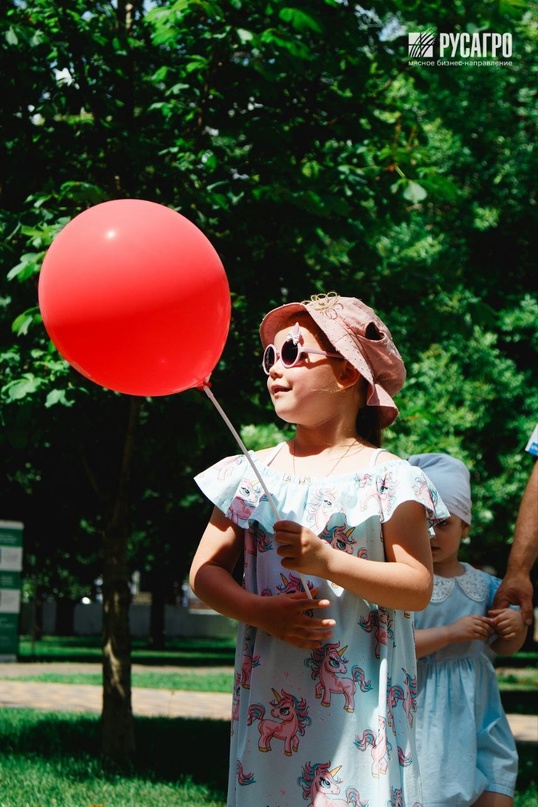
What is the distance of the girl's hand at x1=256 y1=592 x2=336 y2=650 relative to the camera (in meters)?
2.39

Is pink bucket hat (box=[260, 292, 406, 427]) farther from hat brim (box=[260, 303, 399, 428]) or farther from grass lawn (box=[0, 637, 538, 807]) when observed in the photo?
grass lawn (box=[0, 637, 538, 807])

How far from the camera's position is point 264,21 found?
19.1ft

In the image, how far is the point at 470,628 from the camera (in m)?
3.64

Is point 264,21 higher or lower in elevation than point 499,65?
lower

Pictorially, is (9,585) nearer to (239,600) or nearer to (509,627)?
(509,627)

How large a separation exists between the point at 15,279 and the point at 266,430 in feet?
23.0

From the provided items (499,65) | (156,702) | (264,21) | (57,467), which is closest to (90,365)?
(264,21)

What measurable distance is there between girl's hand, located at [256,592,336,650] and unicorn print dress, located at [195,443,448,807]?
0.10 meters

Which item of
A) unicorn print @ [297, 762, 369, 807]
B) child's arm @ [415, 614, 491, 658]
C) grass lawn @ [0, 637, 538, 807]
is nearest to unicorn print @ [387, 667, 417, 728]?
unicorn print @ [297, 762, 369, 807]

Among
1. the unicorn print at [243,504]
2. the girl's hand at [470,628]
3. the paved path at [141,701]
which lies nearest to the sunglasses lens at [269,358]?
the unicorn print at [243,504]

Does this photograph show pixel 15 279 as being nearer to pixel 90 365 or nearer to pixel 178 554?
pixel 90 365

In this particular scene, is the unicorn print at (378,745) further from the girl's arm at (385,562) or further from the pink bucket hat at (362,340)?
the pink bucket hat at (362,340)

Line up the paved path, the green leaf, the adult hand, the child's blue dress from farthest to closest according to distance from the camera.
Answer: the paved path < the green leaf < the adult hand < the child's blue dress

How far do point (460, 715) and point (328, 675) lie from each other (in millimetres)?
1379
